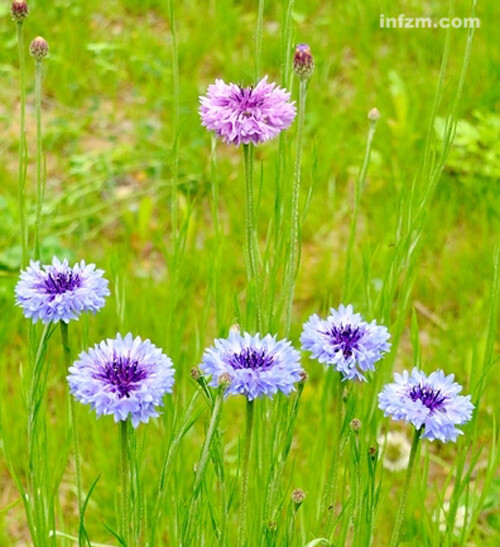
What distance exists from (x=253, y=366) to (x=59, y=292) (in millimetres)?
226

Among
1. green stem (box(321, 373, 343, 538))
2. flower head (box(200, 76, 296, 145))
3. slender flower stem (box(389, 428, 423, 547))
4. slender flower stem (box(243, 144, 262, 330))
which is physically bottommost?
slender flower stem (box(389, 428, 423, 547))

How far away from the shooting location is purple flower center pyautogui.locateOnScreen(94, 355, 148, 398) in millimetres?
833

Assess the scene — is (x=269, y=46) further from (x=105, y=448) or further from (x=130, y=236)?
(x=105, y=448)

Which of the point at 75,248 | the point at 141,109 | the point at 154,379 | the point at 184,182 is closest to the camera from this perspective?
the point at 154,379

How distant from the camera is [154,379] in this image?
0.84m

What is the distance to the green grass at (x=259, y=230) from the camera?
1.26 meters

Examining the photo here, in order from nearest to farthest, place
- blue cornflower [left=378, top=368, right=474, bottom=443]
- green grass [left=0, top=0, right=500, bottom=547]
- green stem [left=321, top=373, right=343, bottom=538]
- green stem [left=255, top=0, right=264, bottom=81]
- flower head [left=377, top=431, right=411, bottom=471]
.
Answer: blue cornflower [left=378, top=368, right=474, bottom=443] → green stem [left=321, top=373, right=343, bottom=538] → green stem [left=255, top=0, right=264, bottom=81] → green grass [left=0, top=0, right=500, bottom=547] → flower head [left=377, top=431, right=411, bottom=471]

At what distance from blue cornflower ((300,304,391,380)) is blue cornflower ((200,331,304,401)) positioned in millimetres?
59

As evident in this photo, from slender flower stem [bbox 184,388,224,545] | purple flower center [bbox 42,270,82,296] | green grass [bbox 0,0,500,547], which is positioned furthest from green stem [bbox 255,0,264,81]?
slender flower stem [bbox 184,388,224,545]

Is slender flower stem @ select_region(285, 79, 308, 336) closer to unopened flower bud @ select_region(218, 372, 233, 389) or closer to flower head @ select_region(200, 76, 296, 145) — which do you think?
flower head @ select_region(200, 76, 296, 145)

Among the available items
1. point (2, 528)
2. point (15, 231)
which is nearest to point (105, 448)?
point (2, 528)

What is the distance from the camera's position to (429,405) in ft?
3.11

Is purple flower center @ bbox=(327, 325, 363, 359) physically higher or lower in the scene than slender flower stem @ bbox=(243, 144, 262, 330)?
lower

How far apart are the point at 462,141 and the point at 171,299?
1285 mm
